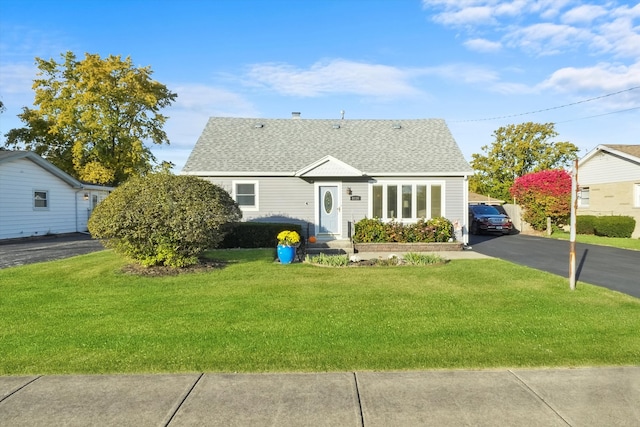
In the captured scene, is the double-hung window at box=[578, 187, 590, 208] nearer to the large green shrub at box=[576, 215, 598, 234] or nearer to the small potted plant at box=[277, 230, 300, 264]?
the large green shrub at box=[576, 215, 598, 234]

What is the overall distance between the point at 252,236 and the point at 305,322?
974 cm

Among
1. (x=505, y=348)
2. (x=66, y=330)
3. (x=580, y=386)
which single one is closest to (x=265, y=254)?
(x=66, y=330)

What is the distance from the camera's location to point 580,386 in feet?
13.0

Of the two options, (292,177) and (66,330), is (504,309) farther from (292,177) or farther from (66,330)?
(292,177)

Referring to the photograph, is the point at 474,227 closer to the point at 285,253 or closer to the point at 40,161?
the point at 285,253

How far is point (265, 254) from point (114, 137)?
87.9 ft

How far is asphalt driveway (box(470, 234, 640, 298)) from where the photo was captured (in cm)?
966

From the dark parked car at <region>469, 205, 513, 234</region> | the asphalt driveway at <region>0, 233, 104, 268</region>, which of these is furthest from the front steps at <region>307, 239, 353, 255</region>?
the dark parked car at <region>469, 205, 513, 234</region>

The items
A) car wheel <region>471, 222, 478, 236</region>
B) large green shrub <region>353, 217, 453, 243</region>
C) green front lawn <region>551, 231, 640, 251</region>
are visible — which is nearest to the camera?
large green shrub <region>353, 217, 453, 243</region>

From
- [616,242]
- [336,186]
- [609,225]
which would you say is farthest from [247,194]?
[609,225]

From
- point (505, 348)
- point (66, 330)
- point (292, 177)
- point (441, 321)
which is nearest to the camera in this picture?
point (505, 348)

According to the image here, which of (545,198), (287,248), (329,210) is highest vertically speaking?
(545,198)

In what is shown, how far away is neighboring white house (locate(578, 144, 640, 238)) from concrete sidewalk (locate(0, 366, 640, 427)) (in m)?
22.1

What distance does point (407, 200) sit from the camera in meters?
17.6
